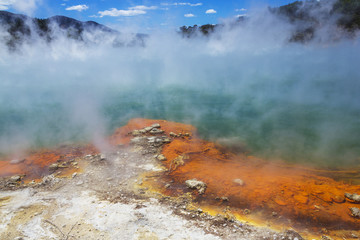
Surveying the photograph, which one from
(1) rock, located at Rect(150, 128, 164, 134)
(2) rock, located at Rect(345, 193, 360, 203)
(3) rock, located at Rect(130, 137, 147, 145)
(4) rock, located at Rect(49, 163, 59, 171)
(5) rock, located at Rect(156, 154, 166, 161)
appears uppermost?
(1) rock, located at Rect(150, 128, 164, 134)

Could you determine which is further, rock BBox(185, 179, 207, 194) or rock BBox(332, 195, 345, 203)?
rock BBox(185, 179, 207, 194)

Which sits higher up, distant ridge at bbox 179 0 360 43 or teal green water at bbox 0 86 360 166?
distant ridge at bbox 179 0 360 43

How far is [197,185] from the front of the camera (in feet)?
18.4

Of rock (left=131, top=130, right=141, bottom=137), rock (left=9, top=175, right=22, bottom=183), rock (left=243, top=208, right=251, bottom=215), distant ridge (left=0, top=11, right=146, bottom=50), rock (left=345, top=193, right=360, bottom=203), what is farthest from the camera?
distant ridge (left=0, top=11, right=146, bottom=50)

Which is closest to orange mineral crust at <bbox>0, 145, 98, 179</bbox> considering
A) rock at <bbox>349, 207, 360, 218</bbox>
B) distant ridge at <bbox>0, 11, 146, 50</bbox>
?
rock at <bbox>349, 207, 360, 218</bbox>

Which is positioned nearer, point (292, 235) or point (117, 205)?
point (292, 235)

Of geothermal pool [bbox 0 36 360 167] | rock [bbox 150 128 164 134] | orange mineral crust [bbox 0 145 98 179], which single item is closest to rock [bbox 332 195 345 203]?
geothermal pool [bbox 0 36 360 167]

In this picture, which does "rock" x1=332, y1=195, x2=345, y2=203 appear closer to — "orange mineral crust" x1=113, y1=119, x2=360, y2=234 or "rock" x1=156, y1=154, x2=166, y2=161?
"orange mineral crust" x1=113, y1=119, x2=360, y2=234

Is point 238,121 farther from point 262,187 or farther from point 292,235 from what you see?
point 292,235

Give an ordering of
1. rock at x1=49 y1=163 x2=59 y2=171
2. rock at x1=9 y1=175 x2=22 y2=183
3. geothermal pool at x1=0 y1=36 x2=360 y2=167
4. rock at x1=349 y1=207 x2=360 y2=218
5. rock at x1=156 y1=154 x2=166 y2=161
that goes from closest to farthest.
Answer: rock at x1=349 y1=207 x2=360 y2=218 → rock at x1=9 y1=175 x2=22 y2=183 → rock at x1=49 y1=163 x2=59 y2=171 → rock at x1=156 y1=154 x2=166 y2=161 → geothermal pool at x1=0 y1=36 x2=360 y2=167

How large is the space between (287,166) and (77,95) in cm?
1378

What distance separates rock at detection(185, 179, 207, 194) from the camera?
5510mm

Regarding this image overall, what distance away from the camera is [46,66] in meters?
25.6

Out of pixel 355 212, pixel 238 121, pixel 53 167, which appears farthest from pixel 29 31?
pixel 355 212
